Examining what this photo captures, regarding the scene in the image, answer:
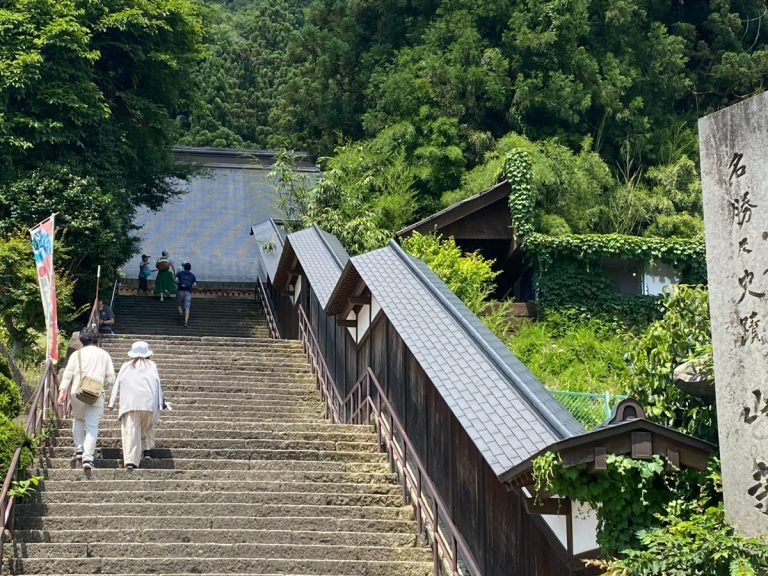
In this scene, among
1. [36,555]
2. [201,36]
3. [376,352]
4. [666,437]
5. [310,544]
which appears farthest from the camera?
[201,36]

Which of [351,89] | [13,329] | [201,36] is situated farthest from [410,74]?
[13,329]

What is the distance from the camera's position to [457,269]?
73.5 ft

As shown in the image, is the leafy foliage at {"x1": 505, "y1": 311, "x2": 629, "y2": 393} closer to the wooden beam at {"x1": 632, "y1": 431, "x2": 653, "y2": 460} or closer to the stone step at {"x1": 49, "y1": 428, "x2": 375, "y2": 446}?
the stone step at {"x1": 49, "y1": 428, "x2": 375, "y2": 446}

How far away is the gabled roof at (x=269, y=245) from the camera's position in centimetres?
2751

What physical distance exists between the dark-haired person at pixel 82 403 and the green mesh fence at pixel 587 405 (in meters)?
5.47

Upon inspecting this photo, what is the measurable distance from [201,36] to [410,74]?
627cm

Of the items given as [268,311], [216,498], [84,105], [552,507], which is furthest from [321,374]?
[552,507]

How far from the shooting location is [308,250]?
20688 mm

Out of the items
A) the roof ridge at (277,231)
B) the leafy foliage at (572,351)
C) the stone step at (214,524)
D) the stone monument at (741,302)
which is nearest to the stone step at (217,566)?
the stone step at (214,524)

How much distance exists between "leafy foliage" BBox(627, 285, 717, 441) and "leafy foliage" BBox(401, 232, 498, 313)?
1221cm

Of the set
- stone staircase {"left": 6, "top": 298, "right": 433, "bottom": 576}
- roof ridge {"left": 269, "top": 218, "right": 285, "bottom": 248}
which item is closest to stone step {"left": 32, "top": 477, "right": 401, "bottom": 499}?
stone staircase {"left": 6, "top": 298, "right": 433, "bottom": 576}

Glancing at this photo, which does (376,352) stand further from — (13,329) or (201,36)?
(201,36)

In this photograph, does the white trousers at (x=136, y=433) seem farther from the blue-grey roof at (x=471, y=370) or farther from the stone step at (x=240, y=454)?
the blue-grey roof at (x=471, y=370)

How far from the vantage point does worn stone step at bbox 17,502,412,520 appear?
11.1 meters
